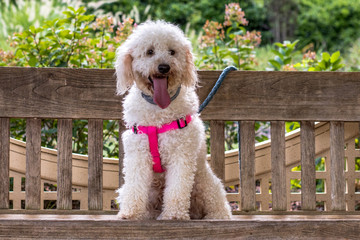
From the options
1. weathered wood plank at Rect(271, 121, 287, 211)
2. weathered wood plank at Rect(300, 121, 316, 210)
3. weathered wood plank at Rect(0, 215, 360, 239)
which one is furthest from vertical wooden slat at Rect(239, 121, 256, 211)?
weathered wood plank at Rect(0, 215, 360, 239)

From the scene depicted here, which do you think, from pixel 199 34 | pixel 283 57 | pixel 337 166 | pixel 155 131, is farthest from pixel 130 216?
pixel 199 34

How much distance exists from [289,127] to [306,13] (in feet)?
28.6

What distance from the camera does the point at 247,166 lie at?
2.61 metres

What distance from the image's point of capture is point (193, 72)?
2.03 m

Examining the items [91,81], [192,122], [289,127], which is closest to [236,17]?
[289,127]

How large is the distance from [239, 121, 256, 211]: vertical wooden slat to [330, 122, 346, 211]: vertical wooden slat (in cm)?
46

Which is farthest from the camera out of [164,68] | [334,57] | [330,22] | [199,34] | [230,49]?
[330,22]

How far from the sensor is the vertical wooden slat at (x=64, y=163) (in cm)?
254

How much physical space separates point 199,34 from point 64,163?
397cm

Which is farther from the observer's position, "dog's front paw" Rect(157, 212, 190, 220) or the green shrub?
the green shrub

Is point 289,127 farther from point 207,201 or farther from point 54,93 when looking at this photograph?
point 54,93

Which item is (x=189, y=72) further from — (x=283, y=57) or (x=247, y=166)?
(x=283, y=57)

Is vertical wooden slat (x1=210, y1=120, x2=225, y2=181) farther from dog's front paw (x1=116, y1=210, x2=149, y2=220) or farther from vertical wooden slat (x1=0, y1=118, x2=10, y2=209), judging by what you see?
vertical wooden slat (x1=0, y1=118, x2=10, y2=209)

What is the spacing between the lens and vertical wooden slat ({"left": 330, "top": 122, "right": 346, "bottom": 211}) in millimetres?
2654
